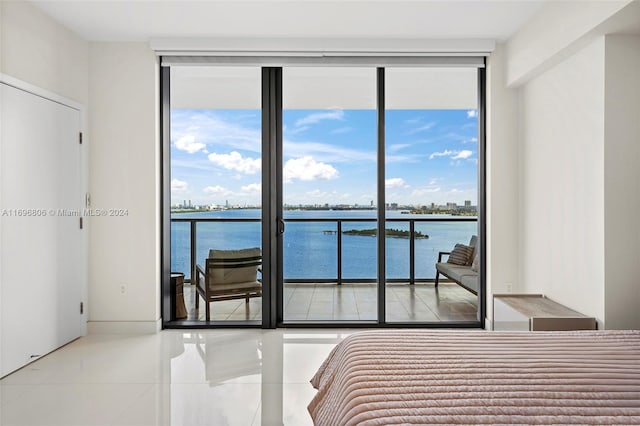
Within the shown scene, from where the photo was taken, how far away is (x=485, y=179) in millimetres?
3949

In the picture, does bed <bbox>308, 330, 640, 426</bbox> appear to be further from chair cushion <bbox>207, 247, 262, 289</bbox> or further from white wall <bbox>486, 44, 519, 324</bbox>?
chair cushion <bbox>207, 247, 262, 289</bbox>

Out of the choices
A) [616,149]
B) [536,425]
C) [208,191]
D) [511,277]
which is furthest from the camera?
[208,191]

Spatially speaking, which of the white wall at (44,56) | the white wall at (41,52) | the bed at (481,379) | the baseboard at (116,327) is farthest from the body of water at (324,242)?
the bed at (481,379)

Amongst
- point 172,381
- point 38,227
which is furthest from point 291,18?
point 172,381

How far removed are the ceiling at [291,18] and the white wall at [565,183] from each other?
0.69 metres

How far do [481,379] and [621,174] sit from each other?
1.99m

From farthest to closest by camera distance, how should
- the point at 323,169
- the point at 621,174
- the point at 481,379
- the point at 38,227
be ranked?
the point at 323,169, the point at 38,227, the point at 621,174, the point at 481,379

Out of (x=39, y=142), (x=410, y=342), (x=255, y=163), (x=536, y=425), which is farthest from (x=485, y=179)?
(x=39, y=142)

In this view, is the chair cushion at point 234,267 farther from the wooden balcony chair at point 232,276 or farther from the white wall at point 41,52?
the white wall at point 41,52

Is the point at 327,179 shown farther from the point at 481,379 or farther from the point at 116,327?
the point at 481,379

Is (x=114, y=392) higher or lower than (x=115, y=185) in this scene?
lower

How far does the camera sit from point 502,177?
3.84 metres

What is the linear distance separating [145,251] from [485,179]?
11.0ft

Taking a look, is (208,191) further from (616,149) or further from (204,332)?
(616,149)
